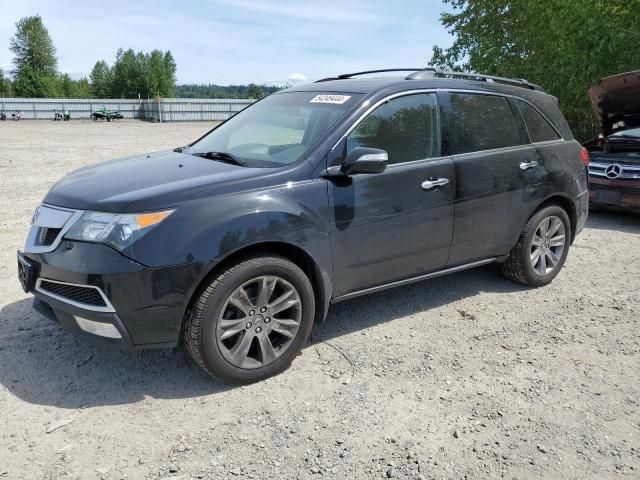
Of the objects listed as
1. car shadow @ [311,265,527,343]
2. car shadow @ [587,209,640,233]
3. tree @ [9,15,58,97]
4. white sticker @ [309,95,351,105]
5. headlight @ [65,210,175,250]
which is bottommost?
car shadow @ [311,265,527,343]

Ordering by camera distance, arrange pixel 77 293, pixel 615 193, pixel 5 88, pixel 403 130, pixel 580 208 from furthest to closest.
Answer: pixel 5 88, pixel 615 193, pixel 580 208, pixel 403 130, pixel 77 293

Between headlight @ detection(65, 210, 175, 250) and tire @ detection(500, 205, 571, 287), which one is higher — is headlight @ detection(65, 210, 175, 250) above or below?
above

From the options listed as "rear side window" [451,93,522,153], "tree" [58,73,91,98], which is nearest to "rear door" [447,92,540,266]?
"rear side window" [451,93,522,153]

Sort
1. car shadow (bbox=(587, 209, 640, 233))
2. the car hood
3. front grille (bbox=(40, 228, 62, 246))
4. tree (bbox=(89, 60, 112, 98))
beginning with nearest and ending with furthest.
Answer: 1. the car hood
2. front grille (bbox=(40, 228, 62, 246))
3. car shadow (bbox=(587, 209, 640, 233))
4. tree (bbox=(89, 60, 112, 98))

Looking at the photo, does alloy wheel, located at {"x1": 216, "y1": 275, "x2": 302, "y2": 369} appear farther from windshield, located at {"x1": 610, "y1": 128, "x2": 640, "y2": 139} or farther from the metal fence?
the metal fence

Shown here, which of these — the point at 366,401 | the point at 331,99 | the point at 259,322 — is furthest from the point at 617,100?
the point at 259,322

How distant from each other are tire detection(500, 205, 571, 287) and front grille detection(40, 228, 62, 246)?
3.65 m

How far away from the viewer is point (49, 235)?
11.2 feet

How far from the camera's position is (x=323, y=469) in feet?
8.93

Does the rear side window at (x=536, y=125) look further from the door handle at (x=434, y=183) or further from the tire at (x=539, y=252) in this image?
the door handle at (x=434, y=183)

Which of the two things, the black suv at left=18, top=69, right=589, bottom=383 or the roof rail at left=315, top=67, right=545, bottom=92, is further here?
the roof rail at left=315, top=67, right=545, bottom=92

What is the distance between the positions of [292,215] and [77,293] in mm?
1296

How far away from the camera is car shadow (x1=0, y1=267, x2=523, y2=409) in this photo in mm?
3363

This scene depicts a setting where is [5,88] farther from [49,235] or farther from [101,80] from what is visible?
[49,235]
